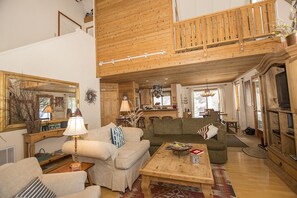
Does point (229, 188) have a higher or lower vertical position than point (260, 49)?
lower

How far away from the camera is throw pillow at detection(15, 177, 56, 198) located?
1.15 metres

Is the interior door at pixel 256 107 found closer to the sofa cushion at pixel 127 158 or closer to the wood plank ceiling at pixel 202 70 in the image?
the wood plank ceiling at pixel 202 70

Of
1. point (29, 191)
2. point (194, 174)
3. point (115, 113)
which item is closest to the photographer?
point (29, 191)

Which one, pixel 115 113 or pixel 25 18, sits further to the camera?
pixel 115 113

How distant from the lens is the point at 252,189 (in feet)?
6.79

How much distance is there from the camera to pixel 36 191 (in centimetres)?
122

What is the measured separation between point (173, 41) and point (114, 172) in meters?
3.67

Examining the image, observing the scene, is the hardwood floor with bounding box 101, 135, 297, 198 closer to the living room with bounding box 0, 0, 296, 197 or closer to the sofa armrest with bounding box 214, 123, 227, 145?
the living room with bounding box 0, 0, 296, 197

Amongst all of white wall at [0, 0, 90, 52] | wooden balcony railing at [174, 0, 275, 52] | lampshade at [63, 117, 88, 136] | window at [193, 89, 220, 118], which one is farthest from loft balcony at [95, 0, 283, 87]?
window at [193, 89, 220, 118]

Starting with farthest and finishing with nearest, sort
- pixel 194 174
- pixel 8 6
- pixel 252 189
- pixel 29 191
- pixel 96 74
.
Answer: pixel 96 74
pixel 8 6
pixel 252 189
pixel 194 174
pixel 29 191

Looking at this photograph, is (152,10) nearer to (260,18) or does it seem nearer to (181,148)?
(260,18)

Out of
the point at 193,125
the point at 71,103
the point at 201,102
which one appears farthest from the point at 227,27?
the point at 201,102

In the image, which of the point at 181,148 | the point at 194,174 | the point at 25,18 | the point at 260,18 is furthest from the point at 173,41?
the point at 25,18

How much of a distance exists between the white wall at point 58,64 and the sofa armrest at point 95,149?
63.2 inches
